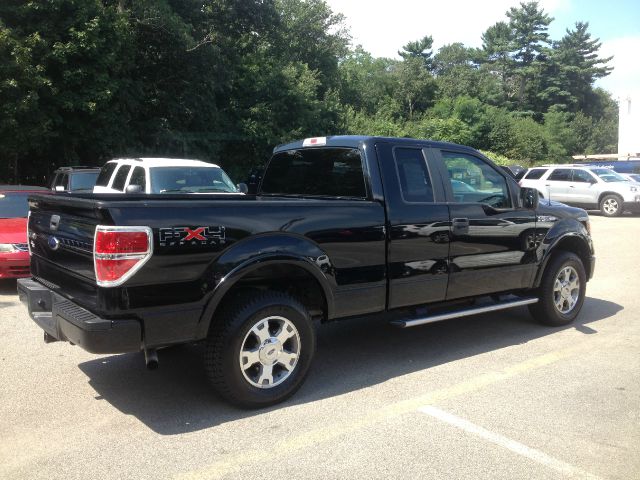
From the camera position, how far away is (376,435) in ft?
12.2

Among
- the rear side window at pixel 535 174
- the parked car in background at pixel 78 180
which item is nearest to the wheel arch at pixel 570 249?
the parked car in background at pixel 78 180

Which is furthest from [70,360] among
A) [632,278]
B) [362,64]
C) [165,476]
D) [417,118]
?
[362,64]

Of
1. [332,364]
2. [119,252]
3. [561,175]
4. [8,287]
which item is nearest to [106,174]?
[8,287]

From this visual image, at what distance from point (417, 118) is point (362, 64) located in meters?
16.2

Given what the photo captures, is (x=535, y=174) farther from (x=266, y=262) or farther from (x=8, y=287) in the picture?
(x=266, y=262)

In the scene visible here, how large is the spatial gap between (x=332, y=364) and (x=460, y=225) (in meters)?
1.67

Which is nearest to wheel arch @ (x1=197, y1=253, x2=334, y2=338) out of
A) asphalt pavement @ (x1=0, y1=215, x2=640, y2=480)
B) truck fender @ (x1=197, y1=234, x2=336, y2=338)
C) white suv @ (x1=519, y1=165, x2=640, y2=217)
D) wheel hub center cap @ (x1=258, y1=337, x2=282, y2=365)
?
truck fender @ (x1=197, y1=234, x2=336, y2=338)

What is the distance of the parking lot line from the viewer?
3.31 meters

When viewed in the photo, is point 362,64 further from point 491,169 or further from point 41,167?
point 491,169

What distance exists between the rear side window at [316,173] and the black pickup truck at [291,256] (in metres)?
0.02

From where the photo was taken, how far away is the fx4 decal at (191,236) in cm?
359

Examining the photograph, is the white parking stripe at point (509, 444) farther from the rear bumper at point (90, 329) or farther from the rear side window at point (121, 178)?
the rear side window at point (121, 178)

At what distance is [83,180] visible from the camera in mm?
13445

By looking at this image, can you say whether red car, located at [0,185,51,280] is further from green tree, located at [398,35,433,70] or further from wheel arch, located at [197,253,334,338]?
green tree, located at [398,35,433,70]
